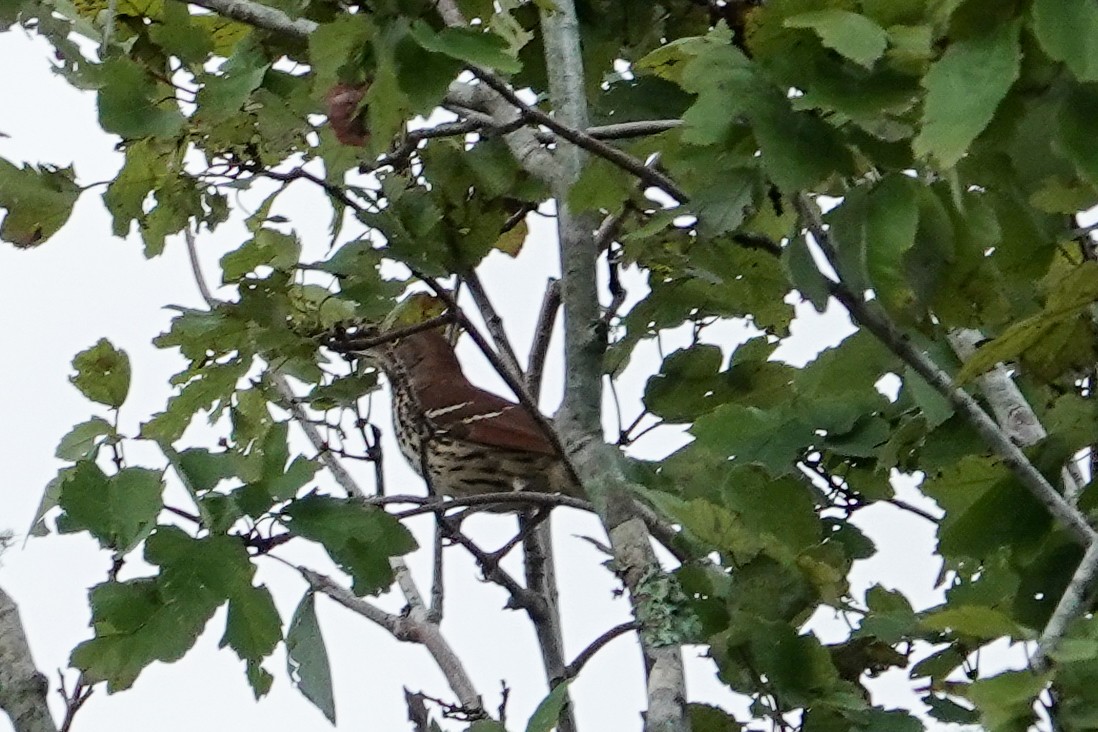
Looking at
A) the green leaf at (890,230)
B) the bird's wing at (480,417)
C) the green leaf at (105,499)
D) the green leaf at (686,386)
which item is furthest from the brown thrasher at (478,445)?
the green leaf at (890,230)

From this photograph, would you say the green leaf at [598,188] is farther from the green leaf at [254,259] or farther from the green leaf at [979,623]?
the green leaf at [979,623]

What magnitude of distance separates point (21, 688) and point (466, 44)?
703 millimetres

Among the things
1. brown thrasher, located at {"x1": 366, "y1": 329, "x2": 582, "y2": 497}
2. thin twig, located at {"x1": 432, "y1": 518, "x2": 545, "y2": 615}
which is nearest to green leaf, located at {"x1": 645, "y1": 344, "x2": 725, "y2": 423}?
thin twig, located at {"x1": 432, "y1": 518, "x2": 545, "y2": 615}

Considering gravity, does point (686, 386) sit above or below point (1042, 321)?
above

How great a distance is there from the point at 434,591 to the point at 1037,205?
3.19 ft

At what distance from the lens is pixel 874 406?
130cm

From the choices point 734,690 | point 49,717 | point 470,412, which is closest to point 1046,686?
point 734,690

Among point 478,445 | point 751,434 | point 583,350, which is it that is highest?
point 478,445

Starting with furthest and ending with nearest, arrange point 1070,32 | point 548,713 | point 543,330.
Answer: point 543,330 → point 548,713 → point 1070,32

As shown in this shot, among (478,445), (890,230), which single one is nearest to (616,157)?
(890,230)

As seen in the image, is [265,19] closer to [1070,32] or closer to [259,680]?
[259,680]

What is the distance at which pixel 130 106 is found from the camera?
130 cm

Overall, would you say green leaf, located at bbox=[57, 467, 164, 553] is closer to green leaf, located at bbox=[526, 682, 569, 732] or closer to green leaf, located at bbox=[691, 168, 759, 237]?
green leaf, located at bbox=[526, 682, 569, 732]

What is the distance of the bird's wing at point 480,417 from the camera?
2.93 metres
